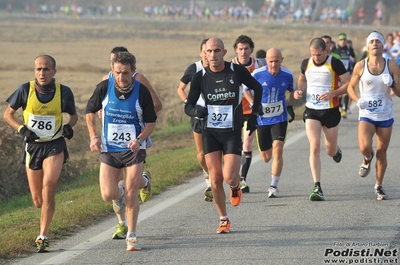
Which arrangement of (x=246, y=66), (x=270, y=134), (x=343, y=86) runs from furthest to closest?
(x=246, y=66)
(x=270, y=134)
(x=343, y=86)

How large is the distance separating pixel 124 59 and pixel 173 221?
2.24m

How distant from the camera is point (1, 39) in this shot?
68375mm

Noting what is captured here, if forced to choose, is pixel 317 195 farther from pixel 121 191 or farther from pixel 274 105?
pixel 121 191

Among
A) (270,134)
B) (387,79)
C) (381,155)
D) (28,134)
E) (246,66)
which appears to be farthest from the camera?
(246,66)

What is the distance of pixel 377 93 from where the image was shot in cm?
1102

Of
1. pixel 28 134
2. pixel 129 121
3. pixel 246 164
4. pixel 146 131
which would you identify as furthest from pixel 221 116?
pixel 246 164

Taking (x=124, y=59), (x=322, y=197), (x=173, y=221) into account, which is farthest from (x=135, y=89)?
(x=322, y=197)

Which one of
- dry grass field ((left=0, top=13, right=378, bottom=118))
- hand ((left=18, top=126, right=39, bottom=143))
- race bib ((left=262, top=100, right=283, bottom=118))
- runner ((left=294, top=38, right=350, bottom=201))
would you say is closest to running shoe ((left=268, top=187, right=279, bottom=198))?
runner ((left=294, top=38, right=350, bottom=201))

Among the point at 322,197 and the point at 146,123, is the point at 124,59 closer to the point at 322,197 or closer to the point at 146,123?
the point at 146,123

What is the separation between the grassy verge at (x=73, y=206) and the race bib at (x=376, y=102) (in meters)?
2.95

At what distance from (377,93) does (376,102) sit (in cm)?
11

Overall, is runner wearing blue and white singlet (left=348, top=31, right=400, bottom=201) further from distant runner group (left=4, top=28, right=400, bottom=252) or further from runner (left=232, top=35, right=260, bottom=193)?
runner (left=232, top=35, right=260, bottom=193)

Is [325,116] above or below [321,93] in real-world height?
below

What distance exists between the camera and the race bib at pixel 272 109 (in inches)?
462
